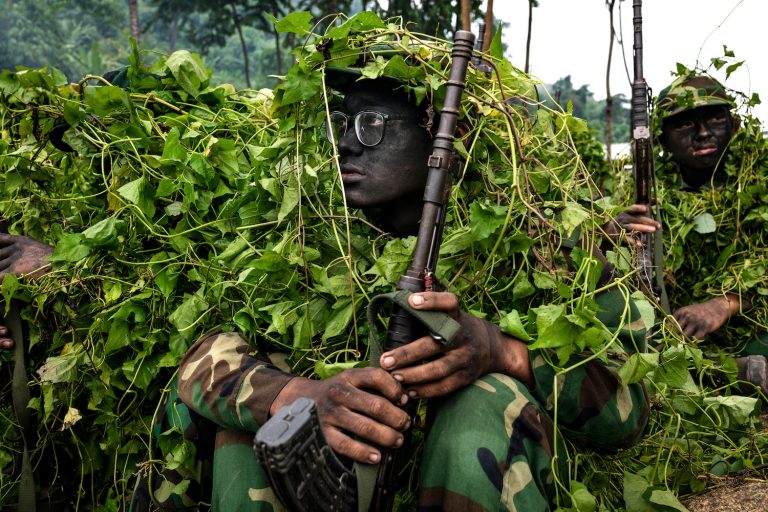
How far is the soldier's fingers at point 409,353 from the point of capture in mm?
2014

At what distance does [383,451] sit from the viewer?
2.03m

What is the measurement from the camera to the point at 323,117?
251cm

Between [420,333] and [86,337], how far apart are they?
4.54ft

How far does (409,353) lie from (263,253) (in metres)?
0.67

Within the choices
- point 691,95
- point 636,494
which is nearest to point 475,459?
point 636,494

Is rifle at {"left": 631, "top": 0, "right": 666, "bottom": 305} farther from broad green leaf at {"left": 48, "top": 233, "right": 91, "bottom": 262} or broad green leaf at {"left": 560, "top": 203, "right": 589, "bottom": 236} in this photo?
broad green leaf at {"left": 48, "top": 233, "right": 91, "bottom": 262}

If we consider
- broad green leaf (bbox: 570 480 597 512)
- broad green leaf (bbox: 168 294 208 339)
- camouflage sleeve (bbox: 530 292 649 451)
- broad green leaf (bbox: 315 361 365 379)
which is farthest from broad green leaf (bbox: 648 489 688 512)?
broad green leaf (bbox: 168 294 208 339)

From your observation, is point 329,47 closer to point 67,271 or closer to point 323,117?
point 323,117

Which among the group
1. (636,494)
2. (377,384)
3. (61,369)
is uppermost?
(377,384)

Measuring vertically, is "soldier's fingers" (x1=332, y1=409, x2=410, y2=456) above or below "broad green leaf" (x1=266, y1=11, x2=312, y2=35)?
below

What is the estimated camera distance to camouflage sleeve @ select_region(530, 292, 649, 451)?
88.4 inches

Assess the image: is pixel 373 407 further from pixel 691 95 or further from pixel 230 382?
pixel 691 95

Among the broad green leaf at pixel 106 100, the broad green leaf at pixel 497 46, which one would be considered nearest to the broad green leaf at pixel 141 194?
the broad green leaf at pixel 106 100

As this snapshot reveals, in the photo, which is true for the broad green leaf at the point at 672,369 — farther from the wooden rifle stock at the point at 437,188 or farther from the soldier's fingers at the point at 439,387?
the wooden rifle stock at the point at 437,188
